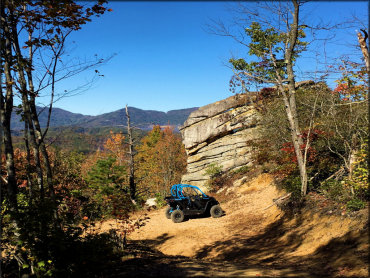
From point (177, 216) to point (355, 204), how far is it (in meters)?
8.26

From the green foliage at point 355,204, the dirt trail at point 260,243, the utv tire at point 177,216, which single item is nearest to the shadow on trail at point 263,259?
the dirt trail at point 260,243

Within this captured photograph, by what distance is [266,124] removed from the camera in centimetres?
1680

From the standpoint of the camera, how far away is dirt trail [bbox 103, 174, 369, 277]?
5973mm

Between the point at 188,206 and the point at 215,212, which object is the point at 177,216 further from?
the point at 215,212

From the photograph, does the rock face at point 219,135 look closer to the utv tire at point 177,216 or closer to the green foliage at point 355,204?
the utv tire at point 177,216

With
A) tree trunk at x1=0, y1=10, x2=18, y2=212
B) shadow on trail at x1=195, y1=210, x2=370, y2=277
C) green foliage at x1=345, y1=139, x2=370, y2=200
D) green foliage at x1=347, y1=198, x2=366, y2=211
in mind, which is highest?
tree trunk at x1=0, y1=10, x2=18, y2=212

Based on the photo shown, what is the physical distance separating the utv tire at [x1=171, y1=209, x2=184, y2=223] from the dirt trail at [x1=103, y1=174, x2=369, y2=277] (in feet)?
1.07

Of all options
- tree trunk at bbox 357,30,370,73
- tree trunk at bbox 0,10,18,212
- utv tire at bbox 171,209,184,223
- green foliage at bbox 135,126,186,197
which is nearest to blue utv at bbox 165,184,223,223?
utv tire at bbox 171,209,184,223

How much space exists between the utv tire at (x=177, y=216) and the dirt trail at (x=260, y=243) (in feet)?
1.07

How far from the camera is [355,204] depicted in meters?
7.98

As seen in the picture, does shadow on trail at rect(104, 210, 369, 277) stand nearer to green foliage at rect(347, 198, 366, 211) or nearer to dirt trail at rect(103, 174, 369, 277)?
dirt trail at rect(103, 174, 369, 277)

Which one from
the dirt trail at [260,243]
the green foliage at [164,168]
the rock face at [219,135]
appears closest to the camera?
the dirt trail at [260,243]

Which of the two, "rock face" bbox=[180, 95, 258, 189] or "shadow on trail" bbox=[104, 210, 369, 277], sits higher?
"rock face" bbox=[180, 95, 258, 189]

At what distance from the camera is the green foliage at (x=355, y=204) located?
7.88 m
